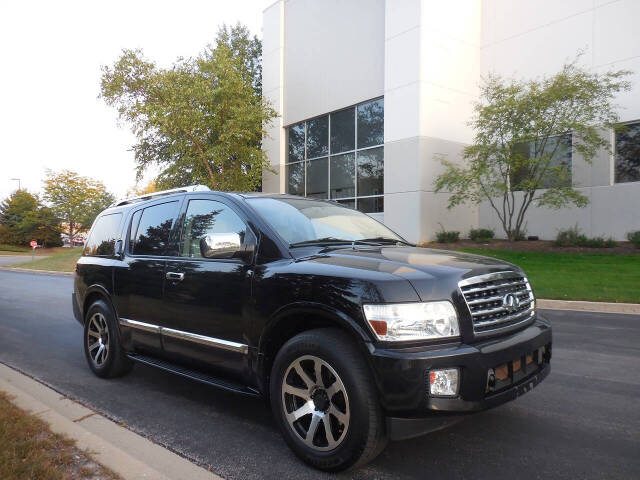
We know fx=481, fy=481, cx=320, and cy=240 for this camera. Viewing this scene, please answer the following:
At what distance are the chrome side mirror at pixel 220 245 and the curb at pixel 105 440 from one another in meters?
1.39

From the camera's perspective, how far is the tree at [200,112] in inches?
867

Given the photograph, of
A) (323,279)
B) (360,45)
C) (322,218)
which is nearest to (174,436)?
(323,279)

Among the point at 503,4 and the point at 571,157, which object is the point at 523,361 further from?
the point at 503,4

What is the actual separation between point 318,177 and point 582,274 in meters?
13.9

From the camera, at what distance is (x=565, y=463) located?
300 centimetres

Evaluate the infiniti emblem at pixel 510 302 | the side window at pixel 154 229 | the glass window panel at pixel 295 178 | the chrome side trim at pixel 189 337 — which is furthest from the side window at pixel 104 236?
the glass window panel at pixel 295 178

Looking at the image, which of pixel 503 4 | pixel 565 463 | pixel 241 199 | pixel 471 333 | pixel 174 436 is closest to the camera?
pixel 471 333

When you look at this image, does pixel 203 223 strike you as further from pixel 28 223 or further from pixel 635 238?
pixel 28 223

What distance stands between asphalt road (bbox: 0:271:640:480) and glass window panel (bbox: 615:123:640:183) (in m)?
11.9

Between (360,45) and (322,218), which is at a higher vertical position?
(360,45)

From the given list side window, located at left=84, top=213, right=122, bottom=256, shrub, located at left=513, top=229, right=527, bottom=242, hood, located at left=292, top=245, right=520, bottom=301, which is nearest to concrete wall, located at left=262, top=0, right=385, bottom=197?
shrub, located at left=513, top=229, right=527, bottom=242

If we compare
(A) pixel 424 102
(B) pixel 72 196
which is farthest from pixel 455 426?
(B) pixel 72 196

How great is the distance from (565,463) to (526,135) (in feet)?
47.4

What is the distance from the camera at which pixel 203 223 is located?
413 centimetres
